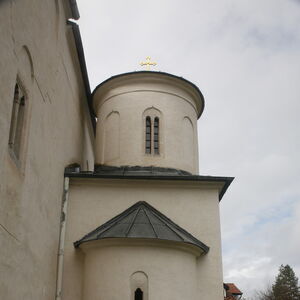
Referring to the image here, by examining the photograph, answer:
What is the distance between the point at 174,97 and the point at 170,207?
4270 mm

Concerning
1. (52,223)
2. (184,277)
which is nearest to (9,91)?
(52,223)

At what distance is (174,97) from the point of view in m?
15.3

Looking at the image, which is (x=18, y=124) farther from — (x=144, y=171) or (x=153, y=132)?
(x=153, y=132)

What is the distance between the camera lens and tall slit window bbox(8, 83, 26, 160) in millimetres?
8102

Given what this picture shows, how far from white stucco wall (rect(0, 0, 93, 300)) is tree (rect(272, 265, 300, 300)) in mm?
41303

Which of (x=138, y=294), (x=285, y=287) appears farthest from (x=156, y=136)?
(x=285, y=287)

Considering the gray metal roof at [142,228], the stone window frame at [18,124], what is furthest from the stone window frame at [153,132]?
the stone window frame at [18,124]

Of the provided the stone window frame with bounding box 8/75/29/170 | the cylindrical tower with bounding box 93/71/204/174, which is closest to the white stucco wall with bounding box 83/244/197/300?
the cylindrical tower with bounding box 93/71/204/174

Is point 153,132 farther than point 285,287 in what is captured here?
No

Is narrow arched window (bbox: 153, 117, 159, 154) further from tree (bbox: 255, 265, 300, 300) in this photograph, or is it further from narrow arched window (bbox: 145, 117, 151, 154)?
tree (bbox: 255, 265, 300, 300)

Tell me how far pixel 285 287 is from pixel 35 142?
4556 cm

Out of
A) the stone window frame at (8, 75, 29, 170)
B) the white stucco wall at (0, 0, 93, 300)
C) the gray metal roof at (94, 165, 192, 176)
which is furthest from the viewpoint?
the gray metal roof at (94, 165, 192, 176)

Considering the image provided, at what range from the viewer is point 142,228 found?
37.0 feet

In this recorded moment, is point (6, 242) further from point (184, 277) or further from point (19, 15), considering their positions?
point (184, 277)
